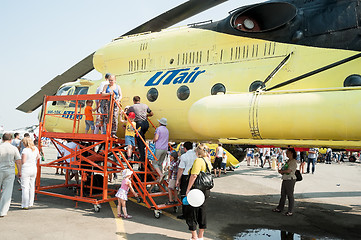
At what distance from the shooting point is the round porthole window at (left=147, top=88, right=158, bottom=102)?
919 centimetres

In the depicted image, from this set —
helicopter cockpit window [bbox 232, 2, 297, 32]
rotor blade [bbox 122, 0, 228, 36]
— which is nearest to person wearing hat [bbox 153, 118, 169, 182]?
helicopter cockpit window [bbox 232, 2, 297, 32]

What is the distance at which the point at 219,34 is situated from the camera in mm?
8812

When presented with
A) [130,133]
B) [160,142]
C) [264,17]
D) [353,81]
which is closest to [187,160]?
[160,142]

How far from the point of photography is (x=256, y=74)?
7.87 meters

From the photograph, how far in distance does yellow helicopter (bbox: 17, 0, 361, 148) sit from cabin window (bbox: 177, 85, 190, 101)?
0.03 metres

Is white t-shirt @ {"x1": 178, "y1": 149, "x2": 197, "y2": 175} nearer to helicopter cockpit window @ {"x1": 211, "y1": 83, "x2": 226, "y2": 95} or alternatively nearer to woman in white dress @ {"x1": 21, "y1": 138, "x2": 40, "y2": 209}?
helicopter cockpit window @ {"x1": 211, "y1": 83, "x2": 226, "y2": 95}

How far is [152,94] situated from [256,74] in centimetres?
315

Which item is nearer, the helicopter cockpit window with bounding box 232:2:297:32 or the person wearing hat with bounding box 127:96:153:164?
the helicopter cockpit window with bounding box 232:2:297:32

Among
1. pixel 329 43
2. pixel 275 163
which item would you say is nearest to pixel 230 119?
pixel 329 43

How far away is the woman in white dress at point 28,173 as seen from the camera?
7730 millimetres

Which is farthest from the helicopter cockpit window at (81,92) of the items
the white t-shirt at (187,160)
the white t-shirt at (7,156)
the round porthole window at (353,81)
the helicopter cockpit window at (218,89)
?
the round porthole window at (353,81)

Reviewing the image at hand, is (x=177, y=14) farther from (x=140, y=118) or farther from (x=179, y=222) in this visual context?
(x=179, y=222)

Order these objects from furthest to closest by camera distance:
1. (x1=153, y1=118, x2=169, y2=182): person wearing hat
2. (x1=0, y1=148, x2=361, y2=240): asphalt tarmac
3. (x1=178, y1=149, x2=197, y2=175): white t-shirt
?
(x1=153, y1=118, x2=169, y2=182): person wearing hat → (x1=178, y1=149, x2=197, y2=175): white t-shirt → (x1=0, y1=148, x2=361, y2=240): asphalt tarmac

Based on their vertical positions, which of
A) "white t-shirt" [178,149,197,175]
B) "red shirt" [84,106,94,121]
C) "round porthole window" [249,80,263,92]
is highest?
"round porthole window" [249,80,263,92]
